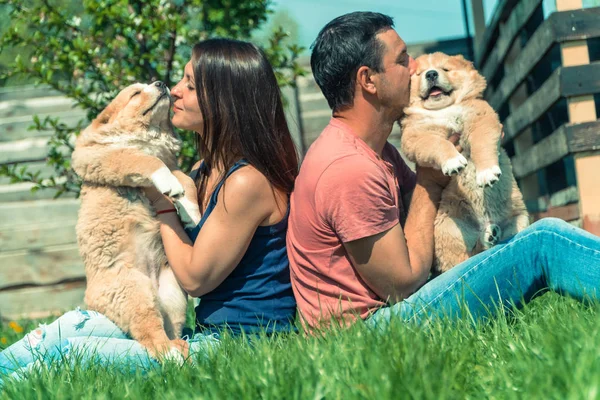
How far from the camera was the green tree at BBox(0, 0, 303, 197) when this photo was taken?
13.6 ft

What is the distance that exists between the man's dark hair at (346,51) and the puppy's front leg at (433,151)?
334 mm

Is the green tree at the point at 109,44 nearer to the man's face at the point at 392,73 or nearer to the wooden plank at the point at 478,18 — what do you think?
the man's face at the point at 392,73

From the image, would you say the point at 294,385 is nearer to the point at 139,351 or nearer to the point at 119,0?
the point at 139,351

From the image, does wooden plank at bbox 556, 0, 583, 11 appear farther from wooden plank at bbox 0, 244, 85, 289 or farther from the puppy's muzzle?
wooden plank at bbox 0, 244, 85, 289

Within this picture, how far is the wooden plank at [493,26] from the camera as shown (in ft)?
19.9

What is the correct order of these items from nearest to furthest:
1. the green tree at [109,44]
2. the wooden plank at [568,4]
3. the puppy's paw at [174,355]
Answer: the puppy's paw at [174,355], the green tree at [109,44], the wooden plank at [568,4]

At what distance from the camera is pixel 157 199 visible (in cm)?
303

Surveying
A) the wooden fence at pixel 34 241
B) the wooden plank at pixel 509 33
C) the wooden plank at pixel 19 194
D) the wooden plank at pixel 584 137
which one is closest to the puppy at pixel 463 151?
the wooden plank at pixel 584 137

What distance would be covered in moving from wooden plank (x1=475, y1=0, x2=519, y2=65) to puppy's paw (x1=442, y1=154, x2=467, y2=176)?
3.73 m

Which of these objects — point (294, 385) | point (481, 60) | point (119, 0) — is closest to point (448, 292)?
point (294, 385)

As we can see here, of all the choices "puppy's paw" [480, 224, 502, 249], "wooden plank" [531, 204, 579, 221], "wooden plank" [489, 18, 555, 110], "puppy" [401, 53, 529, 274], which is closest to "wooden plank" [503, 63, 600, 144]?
"wooden plank" [489, 18, 555, 110]

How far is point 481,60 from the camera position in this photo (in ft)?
25.6

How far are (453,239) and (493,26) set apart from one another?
14.5ft

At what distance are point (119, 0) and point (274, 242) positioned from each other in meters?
2.08
